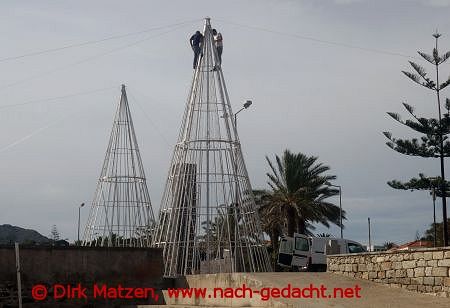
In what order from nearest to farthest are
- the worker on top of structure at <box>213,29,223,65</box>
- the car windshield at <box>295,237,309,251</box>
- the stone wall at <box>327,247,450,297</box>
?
the stone wall at <box>327,247,450,297</box> → the worker on top of structure at <box>213,29,223,65</box> → the car windshield at <box>295,237,309,251</box>

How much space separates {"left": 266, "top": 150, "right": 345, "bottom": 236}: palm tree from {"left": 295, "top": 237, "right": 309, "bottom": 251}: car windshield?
349 cm

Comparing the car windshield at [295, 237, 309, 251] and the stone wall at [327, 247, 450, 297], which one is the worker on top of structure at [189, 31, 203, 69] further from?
the car windshield at [295, 237, 309, 251]

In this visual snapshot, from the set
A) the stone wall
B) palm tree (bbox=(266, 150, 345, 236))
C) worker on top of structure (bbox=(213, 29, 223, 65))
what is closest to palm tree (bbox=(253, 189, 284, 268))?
palm tree (bbox=(266, 150, 345, 236))

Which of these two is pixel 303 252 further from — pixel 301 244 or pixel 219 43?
pixel 219 43

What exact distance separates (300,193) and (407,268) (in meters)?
19.2

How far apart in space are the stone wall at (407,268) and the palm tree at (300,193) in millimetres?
16504

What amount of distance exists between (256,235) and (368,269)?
440 centimetres

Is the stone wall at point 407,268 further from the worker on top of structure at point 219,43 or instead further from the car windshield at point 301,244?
the car windshield at point 301,244

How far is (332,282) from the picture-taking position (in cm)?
1705

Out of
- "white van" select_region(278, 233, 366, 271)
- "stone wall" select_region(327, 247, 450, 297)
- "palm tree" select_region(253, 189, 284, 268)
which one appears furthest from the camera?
"palm tree" select_region(253, 189, 284, 268)

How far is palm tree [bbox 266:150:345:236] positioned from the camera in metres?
35.3

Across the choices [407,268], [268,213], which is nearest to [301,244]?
[268,213]

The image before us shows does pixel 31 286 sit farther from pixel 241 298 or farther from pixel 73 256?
pixel 241 298

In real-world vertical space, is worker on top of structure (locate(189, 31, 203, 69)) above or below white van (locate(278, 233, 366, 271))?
above
